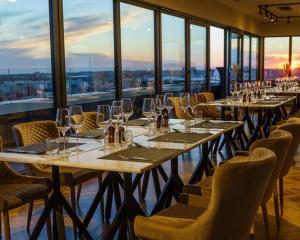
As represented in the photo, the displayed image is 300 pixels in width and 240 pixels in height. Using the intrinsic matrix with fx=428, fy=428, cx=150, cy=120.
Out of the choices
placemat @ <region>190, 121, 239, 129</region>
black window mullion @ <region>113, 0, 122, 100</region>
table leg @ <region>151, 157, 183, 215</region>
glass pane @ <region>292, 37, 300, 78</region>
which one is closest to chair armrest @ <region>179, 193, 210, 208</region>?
table leg @ <region>151, 157, 183, 215</region>

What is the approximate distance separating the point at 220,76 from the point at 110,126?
29.6ft

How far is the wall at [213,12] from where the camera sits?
8.22m

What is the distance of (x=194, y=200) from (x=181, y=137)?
622 mm

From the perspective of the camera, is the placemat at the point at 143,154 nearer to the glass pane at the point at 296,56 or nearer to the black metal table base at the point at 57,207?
the black metal table base at the point at 57,207

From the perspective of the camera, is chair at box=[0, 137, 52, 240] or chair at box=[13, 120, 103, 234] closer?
chair at box=[0, 137, 52, 240]

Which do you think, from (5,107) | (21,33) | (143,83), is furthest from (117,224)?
(143,83)

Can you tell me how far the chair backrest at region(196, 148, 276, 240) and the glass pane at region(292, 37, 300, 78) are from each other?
13756 mm

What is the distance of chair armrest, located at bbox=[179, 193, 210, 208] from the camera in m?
2.53

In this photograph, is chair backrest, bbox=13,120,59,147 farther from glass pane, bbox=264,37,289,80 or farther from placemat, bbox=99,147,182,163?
glass pane, bbox=264,37,289,80

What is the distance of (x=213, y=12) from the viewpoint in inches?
402

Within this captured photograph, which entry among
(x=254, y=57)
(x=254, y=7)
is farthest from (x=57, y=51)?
(x=254, y=57)

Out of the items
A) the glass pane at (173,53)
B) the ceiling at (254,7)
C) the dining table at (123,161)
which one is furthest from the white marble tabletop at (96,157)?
the ceiling at (254,7)

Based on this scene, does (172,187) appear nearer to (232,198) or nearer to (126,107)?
(126,107)

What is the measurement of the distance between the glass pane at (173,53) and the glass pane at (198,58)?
552mm
